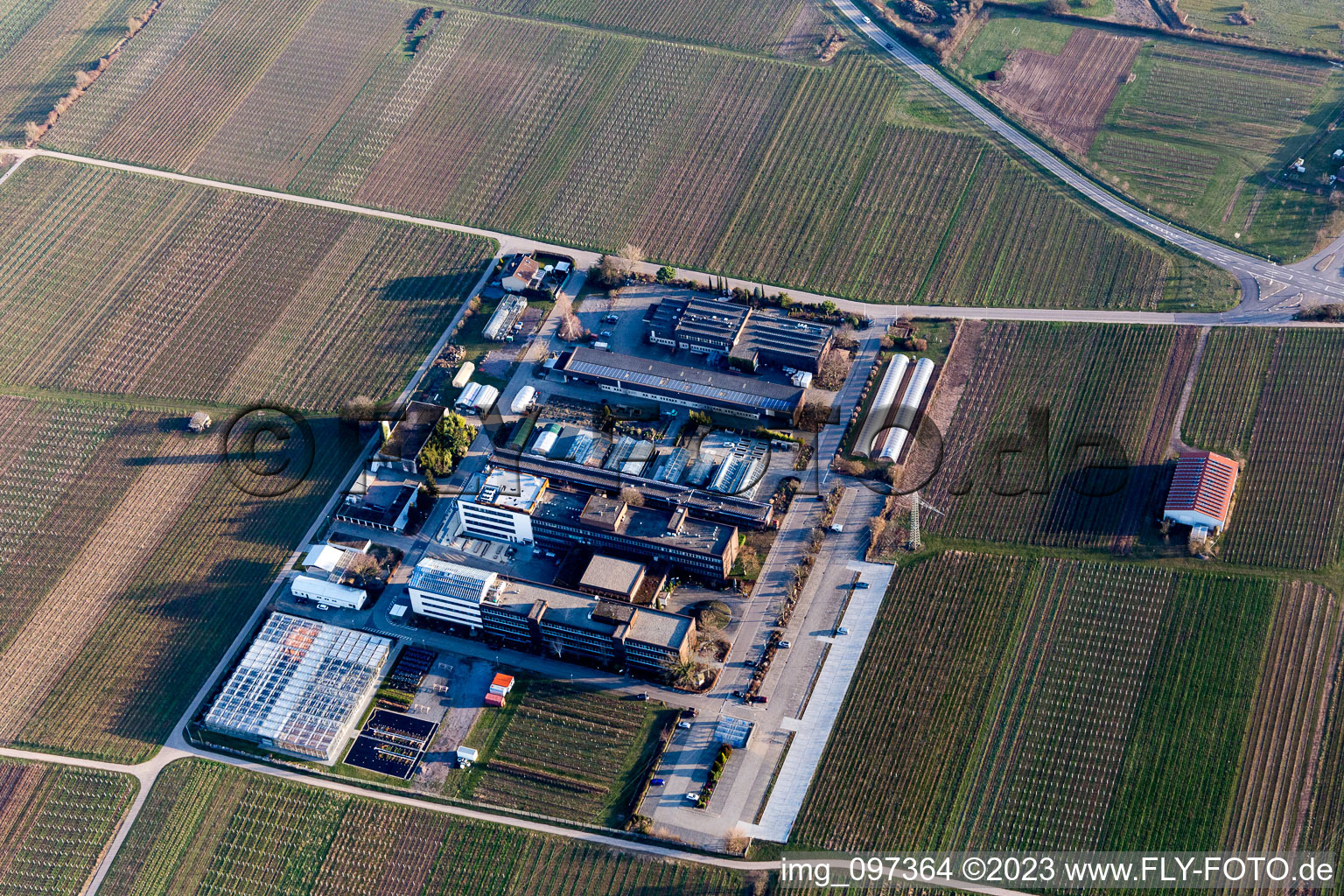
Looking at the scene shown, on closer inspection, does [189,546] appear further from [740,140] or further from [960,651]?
[740,140]

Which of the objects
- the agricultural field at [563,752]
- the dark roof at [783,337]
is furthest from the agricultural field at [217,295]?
the agricultural field at [563,752]

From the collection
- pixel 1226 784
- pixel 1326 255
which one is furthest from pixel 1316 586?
pixel 1326 255

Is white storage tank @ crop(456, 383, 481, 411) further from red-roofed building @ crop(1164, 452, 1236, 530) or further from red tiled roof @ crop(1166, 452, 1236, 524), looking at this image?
→ red tiled roof @ crop(1166, 452, 1236, 524)

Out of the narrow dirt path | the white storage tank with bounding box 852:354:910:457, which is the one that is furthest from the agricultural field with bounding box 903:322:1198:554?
the white storage tank with bounding box 852:354:910:457

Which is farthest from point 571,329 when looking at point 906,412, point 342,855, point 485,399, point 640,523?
point 342,855

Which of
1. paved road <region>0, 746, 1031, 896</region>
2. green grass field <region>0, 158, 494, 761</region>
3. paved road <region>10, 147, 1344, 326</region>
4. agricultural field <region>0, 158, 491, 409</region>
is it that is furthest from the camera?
agricultural field <region>0, 158, 491, 409</region>
